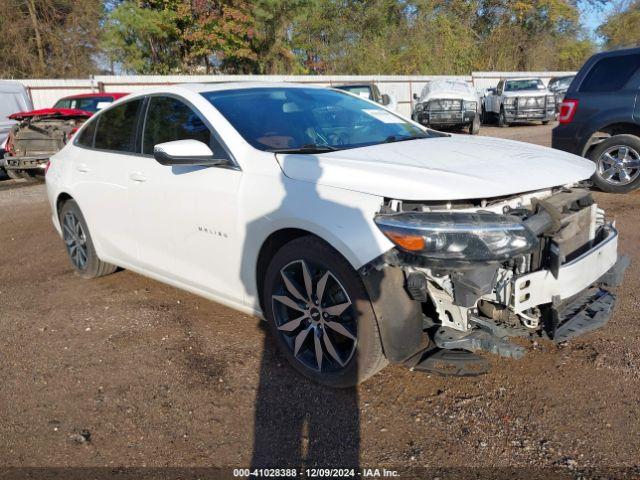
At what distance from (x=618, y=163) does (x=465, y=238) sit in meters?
5.90

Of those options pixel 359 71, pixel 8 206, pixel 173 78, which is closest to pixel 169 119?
pixel 8 206

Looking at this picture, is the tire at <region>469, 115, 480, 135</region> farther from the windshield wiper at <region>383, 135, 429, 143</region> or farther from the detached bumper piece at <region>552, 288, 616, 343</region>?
the detached bumper piece at <region>552, 288, 616, 343</region>

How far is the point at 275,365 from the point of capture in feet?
11.2

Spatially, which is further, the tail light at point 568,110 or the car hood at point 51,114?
the car hood at point 51,114

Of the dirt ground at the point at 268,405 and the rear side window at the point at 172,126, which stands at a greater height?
the rear side window at the point at 172,126

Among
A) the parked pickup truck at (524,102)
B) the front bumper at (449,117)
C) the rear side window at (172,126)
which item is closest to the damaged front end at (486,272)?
the rear side window at (172,126)

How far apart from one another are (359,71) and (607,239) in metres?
32.2

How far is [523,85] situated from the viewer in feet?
70.4

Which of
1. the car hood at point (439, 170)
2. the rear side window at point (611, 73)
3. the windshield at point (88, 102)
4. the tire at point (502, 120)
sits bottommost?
the tire at point (502, 120)

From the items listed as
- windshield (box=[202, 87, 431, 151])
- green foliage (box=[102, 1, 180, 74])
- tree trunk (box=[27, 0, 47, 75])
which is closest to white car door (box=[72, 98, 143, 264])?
windshield (box=[202, 87, 431, 151])

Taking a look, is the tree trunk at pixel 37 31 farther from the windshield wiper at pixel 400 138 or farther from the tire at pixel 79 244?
the windshield wiper at pixel 400 138

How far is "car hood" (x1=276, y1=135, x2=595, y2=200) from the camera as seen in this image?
8.82 feet

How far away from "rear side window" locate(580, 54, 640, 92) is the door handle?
6.15 meters

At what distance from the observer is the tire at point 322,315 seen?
281cm
